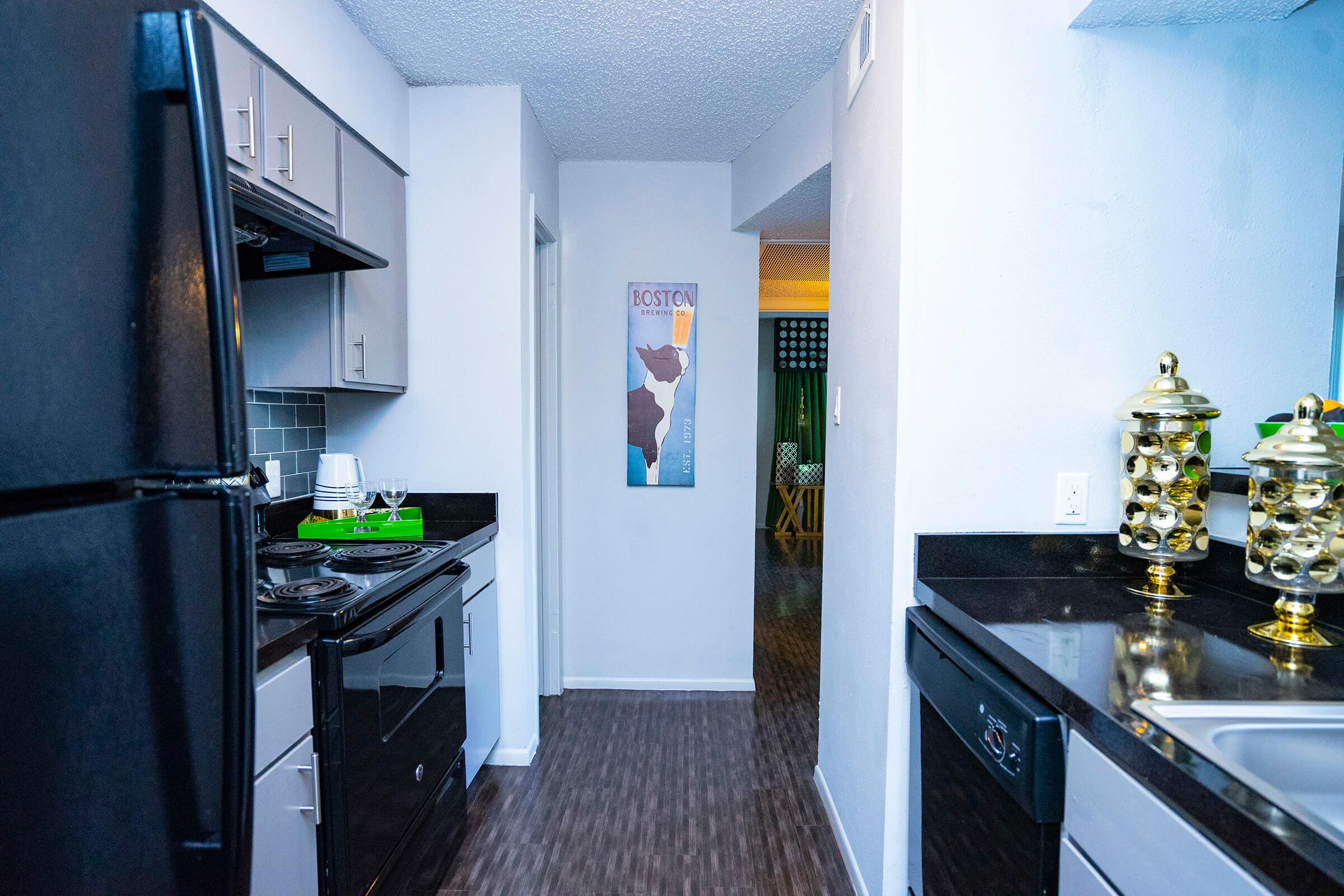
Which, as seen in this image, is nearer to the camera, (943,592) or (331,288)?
(943,592)

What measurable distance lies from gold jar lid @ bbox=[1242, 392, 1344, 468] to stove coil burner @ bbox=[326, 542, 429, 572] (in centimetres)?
181

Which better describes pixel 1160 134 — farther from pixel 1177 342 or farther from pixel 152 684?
pixel 152 684

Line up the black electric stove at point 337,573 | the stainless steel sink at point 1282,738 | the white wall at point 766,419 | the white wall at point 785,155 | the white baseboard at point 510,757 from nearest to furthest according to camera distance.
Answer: the stainless steel sink at point 1282,738 → the black electric stove at point 337,573 → the white wall at point 785,155 → the white baseboard at point 510,757 → the white wall at point 766,419

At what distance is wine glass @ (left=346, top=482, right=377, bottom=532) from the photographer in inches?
89.9

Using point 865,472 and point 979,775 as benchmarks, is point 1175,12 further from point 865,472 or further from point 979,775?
point 979,775

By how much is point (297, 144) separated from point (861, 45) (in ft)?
4.86

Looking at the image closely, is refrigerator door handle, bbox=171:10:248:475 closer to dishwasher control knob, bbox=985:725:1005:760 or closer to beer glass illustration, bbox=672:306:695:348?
dishwasher control knob, bbox=985:725:1005:760

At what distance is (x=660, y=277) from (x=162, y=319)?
9.83 feet

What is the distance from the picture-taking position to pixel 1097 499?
62.2 inches

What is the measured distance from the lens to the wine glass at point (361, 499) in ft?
7.49

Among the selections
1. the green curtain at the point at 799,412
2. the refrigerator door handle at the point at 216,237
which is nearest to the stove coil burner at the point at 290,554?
the refrigerator door handle at the point at 216,237

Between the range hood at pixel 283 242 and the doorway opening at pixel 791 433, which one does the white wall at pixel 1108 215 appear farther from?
the doorway opening at pixel 791 433

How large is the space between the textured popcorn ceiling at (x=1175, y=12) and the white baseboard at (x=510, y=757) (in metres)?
2.70

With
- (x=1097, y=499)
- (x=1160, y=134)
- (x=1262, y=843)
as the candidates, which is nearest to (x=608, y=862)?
(x=1097, y=499)
